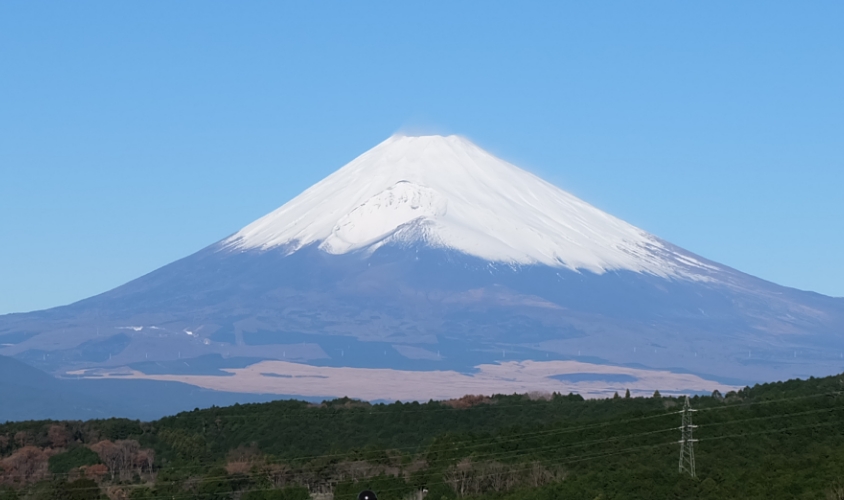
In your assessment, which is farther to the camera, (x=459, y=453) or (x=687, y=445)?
(x=459, y=453)

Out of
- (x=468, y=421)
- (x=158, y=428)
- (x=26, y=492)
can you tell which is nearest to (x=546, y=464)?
(x=26, y=492)

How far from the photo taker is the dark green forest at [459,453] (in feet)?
196

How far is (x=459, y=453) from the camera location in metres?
72.9

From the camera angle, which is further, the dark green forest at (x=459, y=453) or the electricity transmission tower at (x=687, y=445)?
the dark green forest at (x=459, y=453)

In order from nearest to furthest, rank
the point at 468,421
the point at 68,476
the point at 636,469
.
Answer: the point at 636,469, the point at 68,476, the point at 468,421

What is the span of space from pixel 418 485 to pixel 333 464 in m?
9.20

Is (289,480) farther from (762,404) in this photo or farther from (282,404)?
(282,404)

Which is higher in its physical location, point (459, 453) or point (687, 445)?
point (687, 445)

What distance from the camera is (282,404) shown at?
111 m

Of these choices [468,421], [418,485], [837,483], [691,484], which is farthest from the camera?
[468,421]

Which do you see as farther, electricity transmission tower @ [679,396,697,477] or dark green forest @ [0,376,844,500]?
dark green forest @ [0,376,844,500]

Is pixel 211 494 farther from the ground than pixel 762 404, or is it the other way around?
pixel 762 404

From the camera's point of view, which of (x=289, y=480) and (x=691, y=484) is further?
(x=289, y=480)

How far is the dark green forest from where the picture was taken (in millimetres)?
59875
